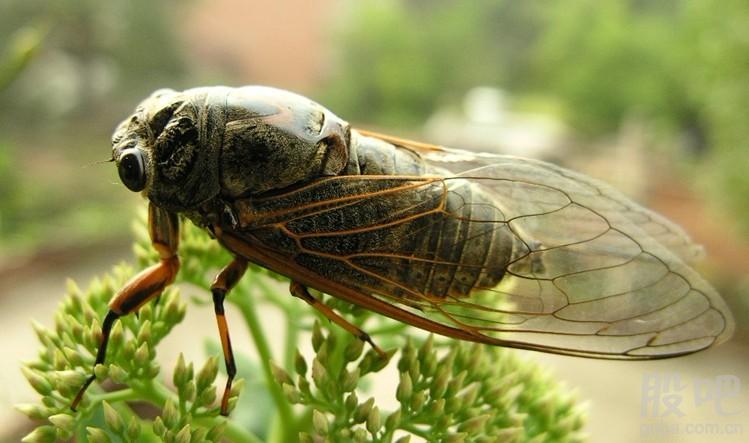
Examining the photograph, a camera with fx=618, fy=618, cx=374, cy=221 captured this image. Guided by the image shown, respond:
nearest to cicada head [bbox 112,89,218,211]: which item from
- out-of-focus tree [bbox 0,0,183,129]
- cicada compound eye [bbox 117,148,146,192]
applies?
cicada compound eye [bbox 117,148,146,192]

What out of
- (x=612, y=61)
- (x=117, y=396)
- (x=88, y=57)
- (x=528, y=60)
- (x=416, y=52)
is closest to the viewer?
(x=117, y=396)

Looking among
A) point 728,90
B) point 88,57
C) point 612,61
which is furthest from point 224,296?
point 612,61

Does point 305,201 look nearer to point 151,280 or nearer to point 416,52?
point 151,280

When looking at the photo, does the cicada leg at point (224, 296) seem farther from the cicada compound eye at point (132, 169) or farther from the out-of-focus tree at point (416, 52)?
the out-of-focus tree at point (416, 52)

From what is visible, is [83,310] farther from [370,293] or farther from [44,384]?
[370,293]

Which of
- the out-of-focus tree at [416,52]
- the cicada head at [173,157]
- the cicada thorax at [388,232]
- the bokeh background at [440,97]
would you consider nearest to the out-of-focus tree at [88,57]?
the bokeh background at [440,97]

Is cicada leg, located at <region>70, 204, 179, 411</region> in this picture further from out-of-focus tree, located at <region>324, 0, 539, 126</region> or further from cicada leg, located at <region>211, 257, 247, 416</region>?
out-of-focus tree, located at <region>324, 0, 539, 126</region>
